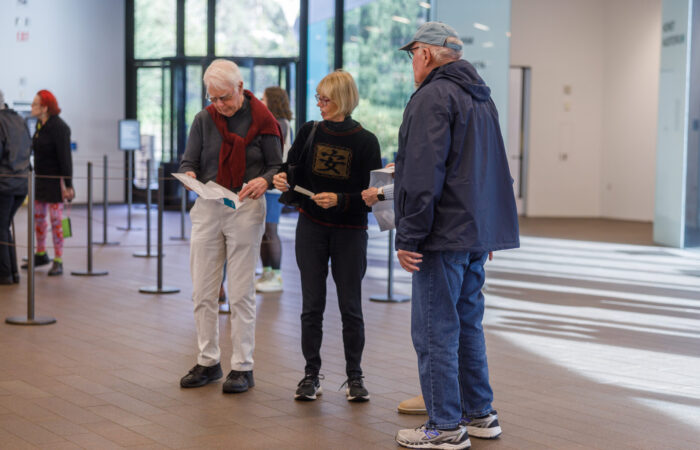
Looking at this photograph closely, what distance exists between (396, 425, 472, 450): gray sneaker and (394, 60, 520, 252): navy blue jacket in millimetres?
794

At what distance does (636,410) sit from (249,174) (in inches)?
92.3

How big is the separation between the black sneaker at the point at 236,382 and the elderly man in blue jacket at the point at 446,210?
3.71 feet

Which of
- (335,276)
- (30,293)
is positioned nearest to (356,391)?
(335,276)

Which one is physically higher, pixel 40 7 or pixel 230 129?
pixel 40 7

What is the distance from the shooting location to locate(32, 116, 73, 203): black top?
9.10 meters

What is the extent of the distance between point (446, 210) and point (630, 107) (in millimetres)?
16480

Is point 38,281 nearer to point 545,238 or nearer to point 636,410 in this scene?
point 636,410

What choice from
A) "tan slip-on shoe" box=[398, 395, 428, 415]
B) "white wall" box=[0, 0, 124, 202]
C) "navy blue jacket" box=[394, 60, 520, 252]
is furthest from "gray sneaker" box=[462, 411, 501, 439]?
"white wall" box=[0, 0, 124, 202]

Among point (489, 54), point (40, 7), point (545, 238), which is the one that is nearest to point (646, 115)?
point (545, 238)

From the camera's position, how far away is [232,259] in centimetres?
479

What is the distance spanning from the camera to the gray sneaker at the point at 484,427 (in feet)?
13.4

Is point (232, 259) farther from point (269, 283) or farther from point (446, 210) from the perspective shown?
point (269, 283)

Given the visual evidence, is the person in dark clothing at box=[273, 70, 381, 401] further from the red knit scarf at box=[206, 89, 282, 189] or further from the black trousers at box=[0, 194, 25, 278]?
the black trousers at box=[0, 194, 25, 278]

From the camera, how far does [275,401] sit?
4656mm
